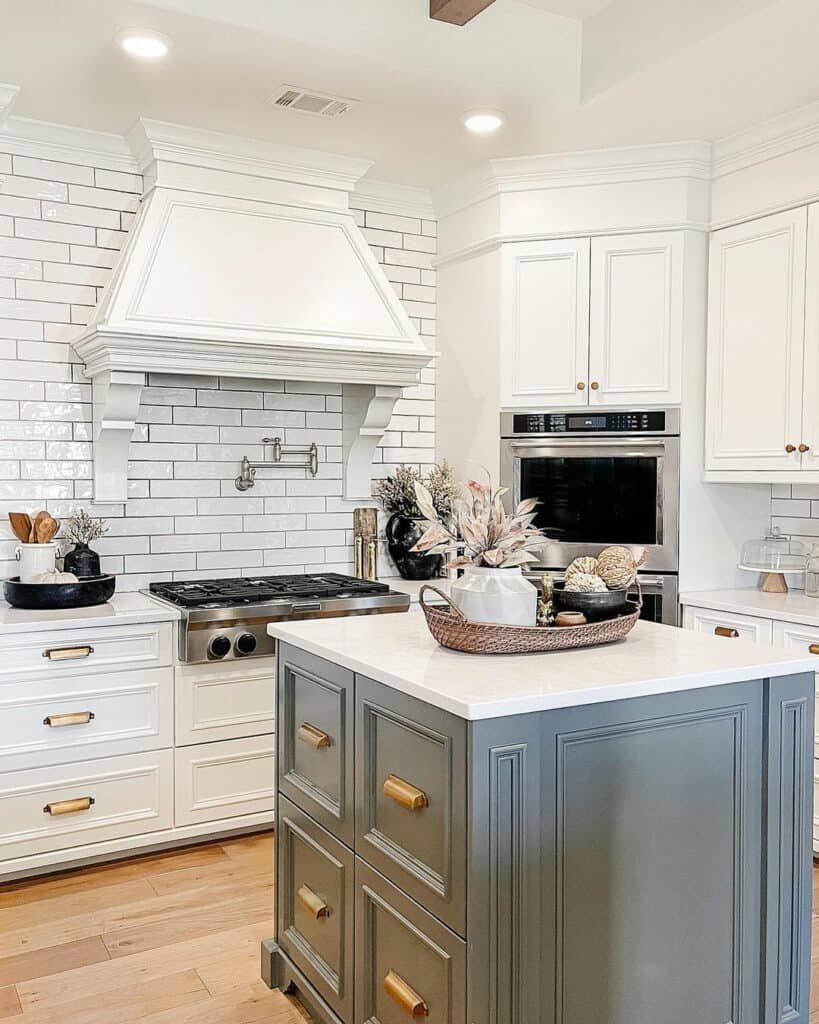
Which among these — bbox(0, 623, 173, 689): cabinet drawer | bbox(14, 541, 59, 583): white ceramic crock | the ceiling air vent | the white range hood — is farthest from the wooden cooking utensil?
the ceiling air vent

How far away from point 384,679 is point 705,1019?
1.01 metres

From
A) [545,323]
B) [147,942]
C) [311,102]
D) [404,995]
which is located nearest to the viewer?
[404,995]

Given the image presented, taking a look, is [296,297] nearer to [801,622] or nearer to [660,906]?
[801,622]

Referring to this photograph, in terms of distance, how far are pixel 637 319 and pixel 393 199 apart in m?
1.35

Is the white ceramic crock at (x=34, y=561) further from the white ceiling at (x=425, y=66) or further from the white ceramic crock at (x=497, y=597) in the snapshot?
the white ceramic crock at (x=497, y=597)

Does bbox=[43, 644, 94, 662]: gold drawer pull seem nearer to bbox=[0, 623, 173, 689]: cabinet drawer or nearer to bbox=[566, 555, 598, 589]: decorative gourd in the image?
bbox=[0, 623, 173, 689]: cabinet drawer

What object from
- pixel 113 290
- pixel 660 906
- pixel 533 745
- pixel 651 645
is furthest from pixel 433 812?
pixel 113 290

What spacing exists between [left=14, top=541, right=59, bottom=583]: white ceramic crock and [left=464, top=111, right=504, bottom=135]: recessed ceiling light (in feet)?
7.49

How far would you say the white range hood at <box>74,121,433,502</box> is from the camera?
362 cm

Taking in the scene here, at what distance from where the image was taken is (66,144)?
3.83 m

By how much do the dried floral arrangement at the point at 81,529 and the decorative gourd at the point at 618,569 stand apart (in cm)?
223

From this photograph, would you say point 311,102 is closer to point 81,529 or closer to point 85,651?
point 81,529

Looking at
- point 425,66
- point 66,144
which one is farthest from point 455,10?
point 66,144

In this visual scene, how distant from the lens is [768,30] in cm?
292
